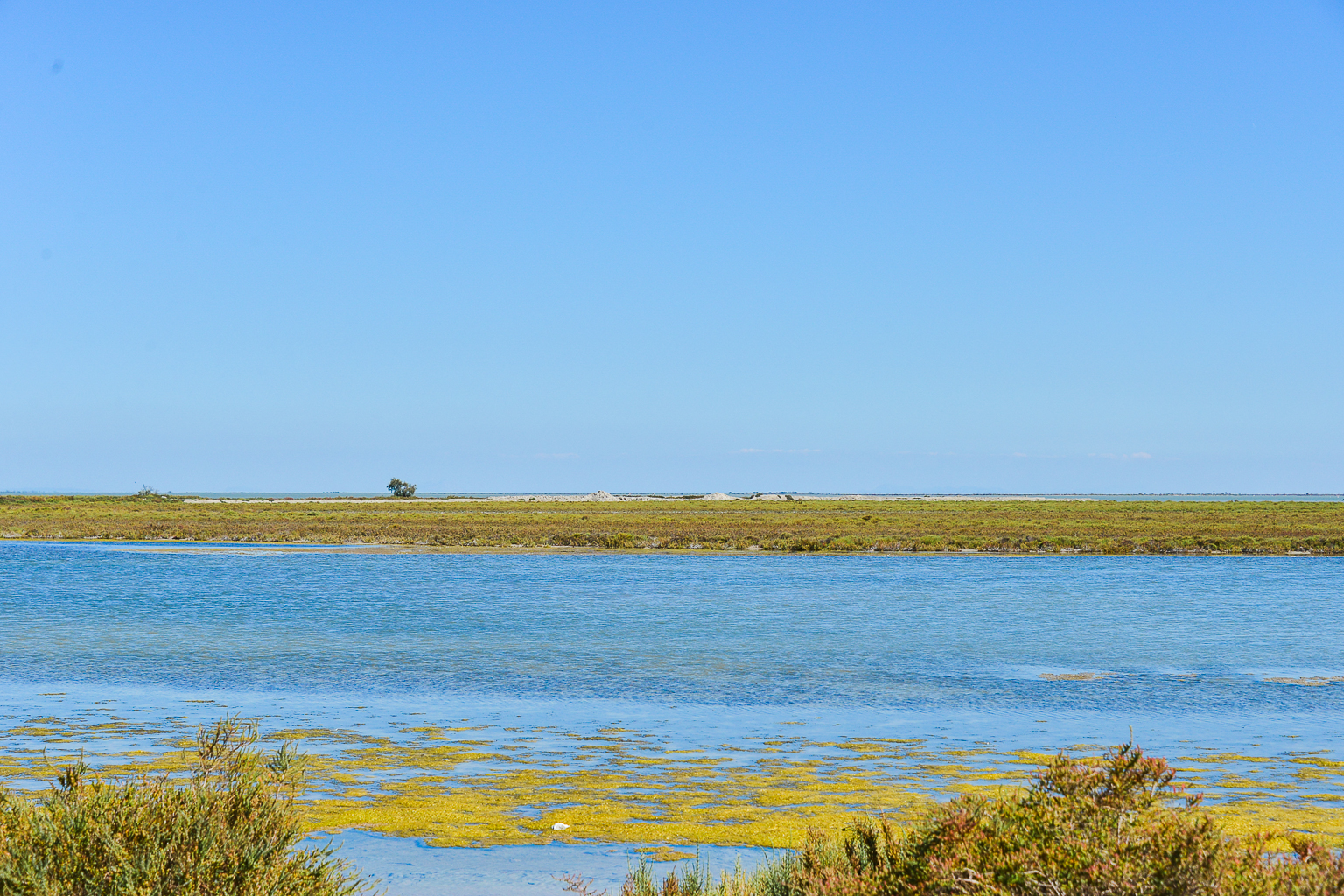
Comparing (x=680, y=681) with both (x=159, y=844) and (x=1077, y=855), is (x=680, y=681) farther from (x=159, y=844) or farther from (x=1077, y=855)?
(x=1077, y=855)

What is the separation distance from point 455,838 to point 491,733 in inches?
152

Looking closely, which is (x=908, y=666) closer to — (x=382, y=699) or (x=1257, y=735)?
(x=1257, y=735)

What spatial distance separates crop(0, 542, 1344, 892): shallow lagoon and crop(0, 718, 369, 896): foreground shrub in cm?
224

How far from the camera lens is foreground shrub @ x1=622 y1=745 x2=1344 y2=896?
416cm

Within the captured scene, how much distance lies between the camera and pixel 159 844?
16.2 feet

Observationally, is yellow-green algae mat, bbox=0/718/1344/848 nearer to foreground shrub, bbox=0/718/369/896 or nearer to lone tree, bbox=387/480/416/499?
foreground shrub, bbox=0/718/369/896

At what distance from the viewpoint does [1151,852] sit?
434cm

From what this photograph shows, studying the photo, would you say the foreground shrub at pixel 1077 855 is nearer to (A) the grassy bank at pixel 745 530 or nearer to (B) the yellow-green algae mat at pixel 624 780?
(B) the yellow-green algae mat at pixel 624 780

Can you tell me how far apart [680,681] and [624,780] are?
6.23 meters

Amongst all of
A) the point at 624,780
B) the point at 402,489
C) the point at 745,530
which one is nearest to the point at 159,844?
the point at 624,780

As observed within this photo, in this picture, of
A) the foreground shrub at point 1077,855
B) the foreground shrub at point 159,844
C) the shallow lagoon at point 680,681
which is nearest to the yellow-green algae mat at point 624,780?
the shallow lagoon at point 680,681

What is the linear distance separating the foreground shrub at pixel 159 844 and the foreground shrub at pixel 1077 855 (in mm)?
1808

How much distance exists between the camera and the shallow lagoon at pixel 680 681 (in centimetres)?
1027

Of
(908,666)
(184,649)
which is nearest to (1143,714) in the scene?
(908,666)
